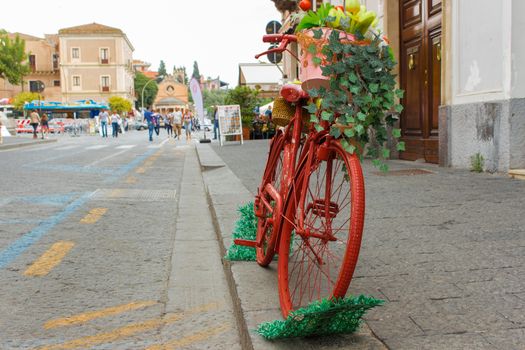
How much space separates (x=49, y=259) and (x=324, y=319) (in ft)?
9.62

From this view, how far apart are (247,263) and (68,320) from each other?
1133mm

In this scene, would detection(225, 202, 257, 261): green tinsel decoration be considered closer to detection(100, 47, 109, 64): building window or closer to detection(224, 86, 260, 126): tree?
detection(224, 86, 260, 126): tree

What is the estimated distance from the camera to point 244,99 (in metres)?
23.9

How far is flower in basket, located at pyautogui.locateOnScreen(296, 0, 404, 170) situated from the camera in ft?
7.75

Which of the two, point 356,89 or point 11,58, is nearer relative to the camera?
point 356,89

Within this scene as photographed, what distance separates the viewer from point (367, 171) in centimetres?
940

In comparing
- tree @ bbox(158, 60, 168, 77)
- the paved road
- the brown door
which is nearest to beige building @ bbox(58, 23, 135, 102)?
the brown door

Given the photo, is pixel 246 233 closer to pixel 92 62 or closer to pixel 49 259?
pixel 49 259

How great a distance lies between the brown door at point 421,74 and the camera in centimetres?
1035

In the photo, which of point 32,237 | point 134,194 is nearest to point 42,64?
point 134,194

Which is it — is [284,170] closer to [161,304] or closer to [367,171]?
[161,304]

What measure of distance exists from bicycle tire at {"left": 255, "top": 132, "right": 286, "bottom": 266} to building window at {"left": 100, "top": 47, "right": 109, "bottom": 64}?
9175cm

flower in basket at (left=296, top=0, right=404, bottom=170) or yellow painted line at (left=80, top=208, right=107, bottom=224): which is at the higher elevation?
flower in basket at (left=296, top=0, right=404, bottom=170)

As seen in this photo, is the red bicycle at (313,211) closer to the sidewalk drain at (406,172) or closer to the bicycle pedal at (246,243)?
the bicycle pedal at (246,243)
